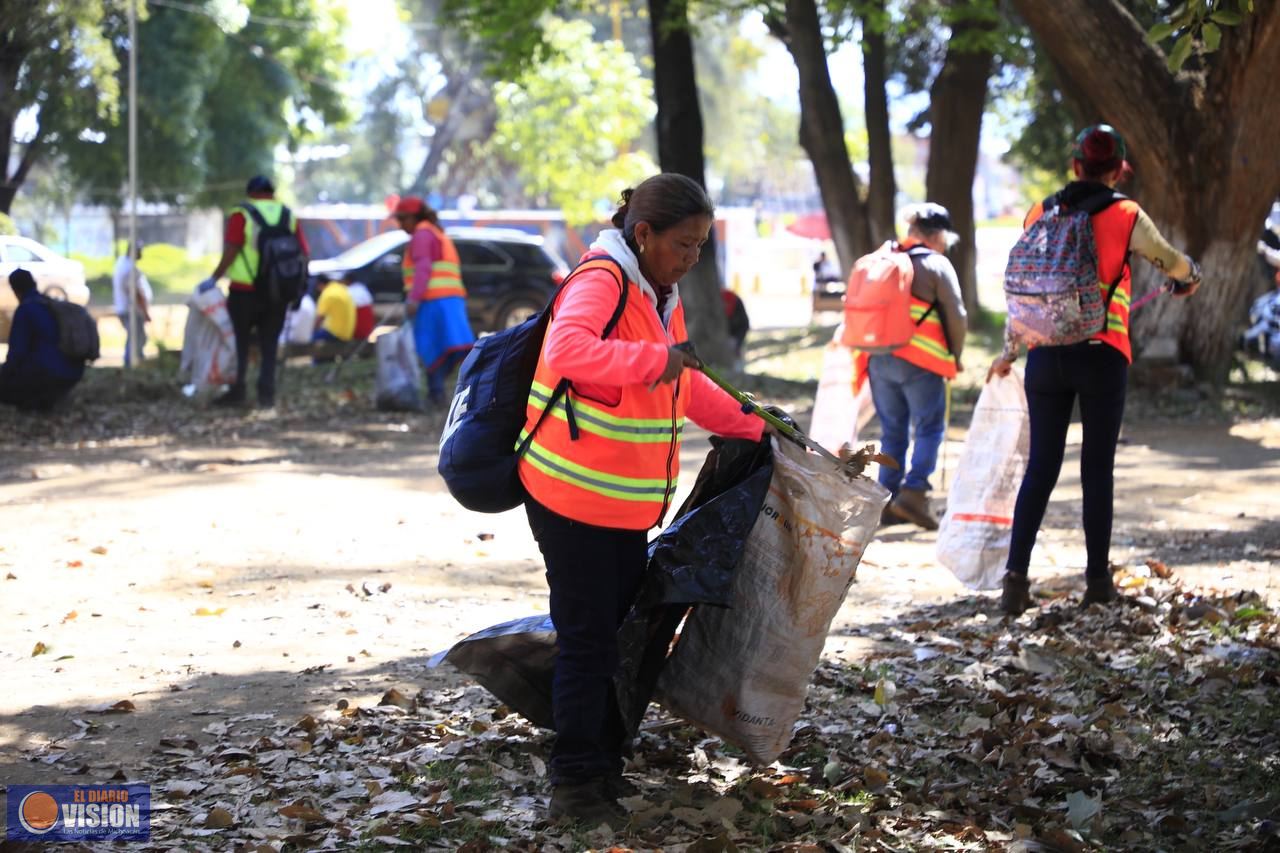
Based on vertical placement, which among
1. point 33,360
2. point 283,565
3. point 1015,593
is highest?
point 33,360

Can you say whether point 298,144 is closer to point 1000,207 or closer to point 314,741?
point 314,741

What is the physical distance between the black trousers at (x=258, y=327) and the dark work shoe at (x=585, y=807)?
32.3 ft

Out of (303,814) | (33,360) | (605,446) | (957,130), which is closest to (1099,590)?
(605,446)

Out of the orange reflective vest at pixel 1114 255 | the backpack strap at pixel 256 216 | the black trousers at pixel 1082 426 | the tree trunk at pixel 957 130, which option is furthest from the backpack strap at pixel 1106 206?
the tree trunk at pixel 957 130

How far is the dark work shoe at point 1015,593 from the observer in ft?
21.1

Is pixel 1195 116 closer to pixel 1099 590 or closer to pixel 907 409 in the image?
pixel 907 409

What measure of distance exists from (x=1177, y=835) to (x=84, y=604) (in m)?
4.61

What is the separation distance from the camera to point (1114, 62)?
1209 centimetres

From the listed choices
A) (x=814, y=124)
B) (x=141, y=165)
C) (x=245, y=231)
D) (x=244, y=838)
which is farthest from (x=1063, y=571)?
(x=141, y=165)

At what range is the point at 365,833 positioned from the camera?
4043mm

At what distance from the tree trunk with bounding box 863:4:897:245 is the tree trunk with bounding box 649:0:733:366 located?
2.30 meters

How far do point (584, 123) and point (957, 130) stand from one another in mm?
20098

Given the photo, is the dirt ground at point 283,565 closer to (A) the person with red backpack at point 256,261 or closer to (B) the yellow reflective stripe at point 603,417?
(A) the person with red backpack at point 256,261

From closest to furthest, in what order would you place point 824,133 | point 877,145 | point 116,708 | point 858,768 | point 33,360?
point 858,768 < point 116,708 < point 33,360 < point 824,133 < point 877,145
